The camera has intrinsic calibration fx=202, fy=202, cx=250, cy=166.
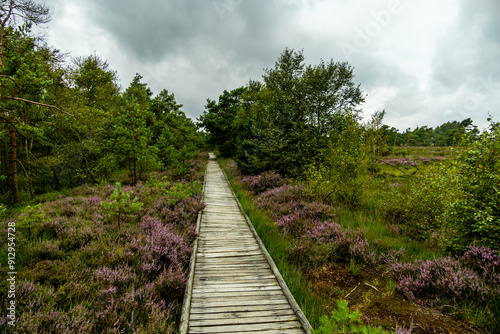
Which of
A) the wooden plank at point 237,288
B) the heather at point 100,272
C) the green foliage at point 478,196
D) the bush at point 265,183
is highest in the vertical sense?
the green foliage at point 478,196

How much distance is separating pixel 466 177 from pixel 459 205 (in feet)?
2.02

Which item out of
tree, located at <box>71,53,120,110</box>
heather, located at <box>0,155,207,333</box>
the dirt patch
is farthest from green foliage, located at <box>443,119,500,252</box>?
tree, located at <box>71,53,120,110</box>

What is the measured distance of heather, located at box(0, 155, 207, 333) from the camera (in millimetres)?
2693

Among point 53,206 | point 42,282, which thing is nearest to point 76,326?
point 42,282

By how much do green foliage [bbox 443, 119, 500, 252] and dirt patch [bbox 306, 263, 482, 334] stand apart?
185cm

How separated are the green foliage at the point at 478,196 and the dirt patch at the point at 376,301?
185 cm

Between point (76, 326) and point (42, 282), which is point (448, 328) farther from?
point (42, 282)

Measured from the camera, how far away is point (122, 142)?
10.5 metres

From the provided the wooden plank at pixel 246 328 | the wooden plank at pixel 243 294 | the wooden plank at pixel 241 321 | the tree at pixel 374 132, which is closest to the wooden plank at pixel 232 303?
the wooden plank at pixel 243 294

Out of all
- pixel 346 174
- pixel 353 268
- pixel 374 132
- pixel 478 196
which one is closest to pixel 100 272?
pixel 353 268

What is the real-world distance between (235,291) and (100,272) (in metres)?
2.42

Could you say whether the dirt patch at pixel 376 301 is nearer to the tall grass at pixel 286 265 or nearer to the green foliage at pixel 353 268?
the green foliage at pixel 353 268

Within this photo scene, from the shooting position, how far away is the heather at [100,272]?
2693 mm

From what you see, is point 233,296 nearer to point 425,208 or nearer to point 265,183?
point 425,208
